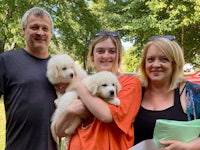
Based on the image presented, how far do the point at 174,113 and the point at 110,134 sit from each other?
2.02ft

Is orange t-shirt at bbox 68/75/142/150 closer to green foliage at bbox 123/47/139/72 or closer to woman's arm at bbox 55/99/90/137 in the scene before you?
woman's arm at bbox 55/99/90/137

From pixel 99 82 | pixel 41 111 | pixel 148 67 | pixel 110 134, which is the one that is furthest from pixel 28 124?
pixel 148 67

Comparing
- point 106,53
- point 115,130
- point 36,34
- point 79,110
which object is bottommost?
point 115,130

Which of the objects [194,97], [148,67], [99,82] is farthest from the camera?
[99,82]

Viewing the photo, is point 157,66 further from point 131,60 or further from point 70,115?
point 131,60

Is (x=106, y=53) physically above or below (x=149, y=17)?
below

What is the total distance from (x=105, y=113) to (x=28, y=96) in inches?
43.9

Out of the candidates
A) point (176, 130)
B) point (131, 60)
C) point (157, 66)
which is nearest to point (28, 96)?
point (157, 66)

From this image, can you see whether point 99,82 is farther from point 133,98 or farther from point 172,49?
point 172,49

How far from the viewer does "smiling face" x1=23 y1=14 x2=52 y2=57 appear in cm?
371

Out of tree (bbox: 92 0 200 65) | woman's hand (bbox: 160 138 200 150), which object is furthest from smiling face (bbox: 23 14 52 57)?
tree (bbox: 92 0 200 65)

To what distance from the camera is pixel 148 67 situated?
3.13m

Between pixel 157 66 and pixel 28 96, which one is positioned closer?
pixel 157 66

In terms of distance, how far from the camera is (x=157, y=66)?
305 centimetres
